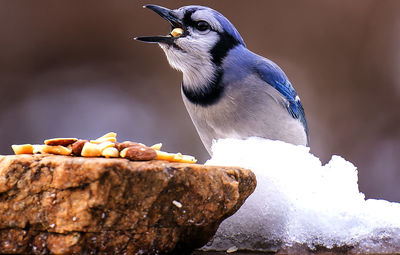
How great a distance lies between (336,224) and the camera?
66 cm

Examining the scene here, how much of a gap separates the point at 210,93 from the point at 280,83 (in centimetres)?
21

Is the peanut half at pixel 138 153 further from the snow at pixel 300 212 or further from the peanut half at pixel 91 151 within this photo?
the snow at pixel 300 212

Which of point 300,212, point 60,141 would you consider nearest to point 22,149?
point 60,141

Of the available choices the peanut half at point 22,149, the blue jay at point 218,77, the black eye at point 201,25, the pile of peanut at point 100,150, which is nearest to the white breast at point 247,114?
the blue jay at point 218,77

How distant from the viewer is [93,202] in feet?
1.59

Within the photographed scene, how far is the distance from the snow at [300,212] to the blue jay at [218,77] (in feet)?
0.74

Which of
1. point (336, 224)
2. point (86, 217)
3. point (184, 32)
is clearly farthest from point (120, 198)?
point (184, 32)

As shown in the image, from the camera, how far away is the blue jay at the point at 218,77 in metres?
0.98

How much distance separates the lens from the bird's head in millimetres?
970

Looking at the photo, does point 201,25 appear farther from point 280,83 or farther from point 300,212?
point 300,212

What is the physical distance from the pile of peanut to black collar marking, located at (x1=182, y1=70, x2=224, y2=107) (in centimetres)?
38

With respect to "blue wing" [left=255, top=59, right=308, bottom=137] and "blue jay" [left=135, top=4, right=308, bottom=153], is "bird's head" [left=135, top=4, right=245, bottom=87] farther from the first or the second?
"blue wing" [left=255, top=59, right=308, bottom=137]

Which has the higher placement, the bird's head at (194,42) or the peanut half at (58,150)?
the bird's head at (194,42)

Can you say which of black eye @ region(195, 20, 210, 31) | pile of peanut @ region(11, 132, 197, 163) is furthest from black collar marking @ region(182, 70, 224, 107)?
pile of peanut @ region(11, 132, 197, 163)
